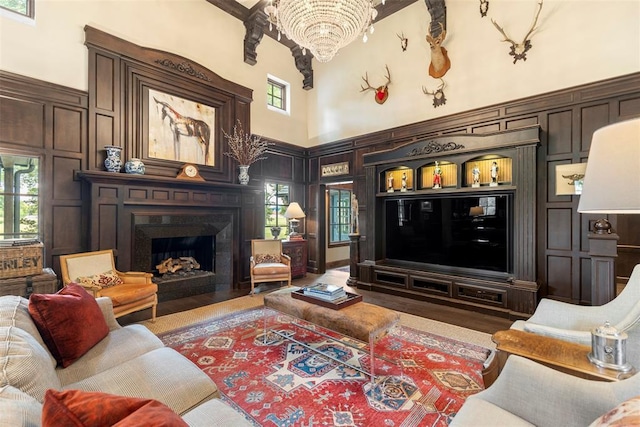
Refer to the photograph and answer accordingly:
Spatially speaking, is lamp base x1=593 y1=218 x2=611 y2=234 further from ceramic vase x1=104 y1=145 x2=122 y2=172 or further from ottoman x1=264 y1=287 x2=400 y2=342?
ceramic vase x1=104 y1=145 x2=122 y2=172

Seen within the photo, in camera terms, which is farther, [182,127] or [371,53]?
[371,53]

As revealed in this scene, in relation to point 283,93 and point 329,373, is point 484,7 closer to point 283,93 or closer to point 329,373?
point 283,93

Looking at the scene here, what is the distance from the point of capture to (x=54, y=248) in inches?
138

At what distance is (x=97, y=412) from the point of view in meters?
0.71

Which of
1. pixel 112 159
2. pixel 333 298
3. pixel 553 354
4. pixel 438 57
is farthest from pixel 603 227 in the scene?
pixel 112 159

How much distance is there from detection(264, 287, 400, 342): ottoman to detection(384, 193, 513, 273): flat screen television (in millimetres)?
2411

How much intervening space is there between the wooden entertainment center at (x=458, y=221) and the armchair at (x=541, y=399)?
9.23 ft

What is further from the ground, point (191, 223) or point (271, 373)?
point (191, 223)

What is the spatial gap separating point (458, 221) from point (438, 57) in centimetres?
269

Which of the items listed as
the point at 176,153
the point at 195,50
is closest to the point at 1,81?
the point at 176,153

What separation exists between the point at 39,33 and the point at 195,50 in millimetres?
1995

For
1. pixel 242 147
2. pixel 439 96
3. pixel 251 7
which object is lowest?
pixel 242 147

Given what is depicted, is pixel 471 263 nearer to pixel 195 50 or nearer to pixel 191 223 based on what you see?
pixel 191 223

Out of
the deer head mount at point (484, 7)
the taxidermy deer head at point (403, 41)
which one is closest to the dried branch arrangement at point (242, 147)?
the taxidermy deer head at point (403, 41)
